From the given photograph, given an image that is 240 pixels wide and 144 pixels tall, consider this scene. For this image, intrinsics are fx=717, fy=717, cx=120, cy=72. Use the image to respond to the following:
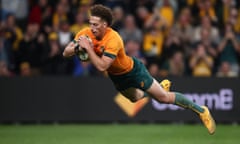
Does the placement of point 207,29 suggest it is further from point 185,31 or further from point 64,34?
point 64,34

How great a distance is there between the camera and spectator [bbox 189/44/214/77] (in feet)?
60.0

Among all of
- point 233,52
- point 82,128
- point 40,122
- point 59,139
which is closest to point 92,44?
point 59,139

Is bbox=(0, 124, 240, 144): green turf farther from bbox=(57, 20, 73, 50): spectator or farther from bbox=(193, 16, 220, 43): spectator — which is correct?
bbox=(193, 16, 220, 43): spectator

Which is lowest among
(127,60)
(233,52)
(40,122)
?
(40,122)

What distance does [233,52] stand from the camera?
1869 centimetres

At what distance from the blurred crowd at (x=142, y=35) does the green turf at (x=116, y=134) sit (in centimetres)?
174

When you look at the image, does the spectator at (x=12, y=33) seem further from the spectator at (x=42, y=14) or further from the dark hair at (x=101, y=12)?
the dark hair at (x=101, y=12)

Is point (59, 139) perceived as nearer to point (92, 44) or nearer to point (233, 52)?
point (92, 44)

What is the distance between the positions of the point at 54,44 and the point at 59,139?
4.62 meters

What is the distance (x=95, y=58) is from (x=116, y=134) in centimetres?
464

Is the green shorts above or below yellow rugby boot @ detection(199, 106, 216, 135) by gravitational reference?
above

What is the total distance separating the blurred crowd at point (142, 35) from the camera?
18359 mm

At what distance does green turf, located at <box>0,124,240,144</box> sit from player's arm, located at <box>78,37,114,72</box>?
A: 9.86 feet

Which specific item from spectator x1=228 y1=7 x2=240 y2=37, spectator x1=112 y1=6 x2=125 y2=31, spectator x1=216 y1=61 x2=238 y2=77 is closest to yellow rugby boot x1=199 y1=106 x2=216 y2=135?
spectator x1=216 y1=61 x2=238 y2=77
